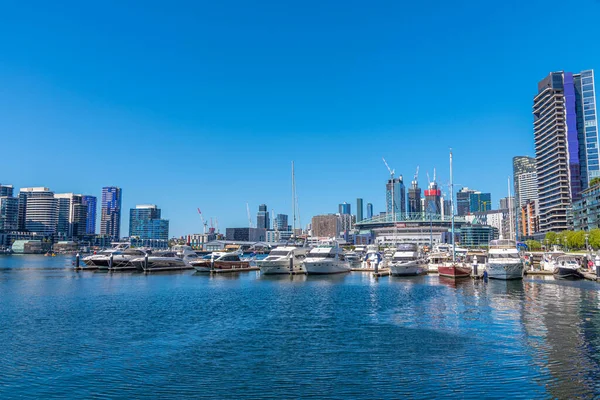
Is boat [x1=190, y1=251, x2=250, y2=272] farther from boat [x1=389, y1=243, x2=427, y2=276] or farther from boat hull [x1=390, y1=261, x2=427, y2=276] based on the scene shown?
boat hull [x1=390, y1=261, x2=427, y2=276]

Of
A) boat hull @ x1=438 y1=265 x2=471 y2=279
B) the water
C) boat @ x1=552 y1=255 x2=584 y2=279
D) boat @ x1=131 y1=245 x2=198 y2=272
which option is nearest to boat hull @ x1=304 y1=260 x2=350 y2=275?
boat hull @ x1=438 y1=265 x2=471 y2=279

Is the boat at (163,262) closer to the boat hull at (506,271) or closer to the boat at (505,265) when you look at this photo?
the boat at (505,265)

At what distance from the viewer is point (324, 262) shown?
119062 millimetres

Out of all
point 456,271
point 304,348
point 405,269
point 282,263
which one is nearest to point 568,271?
point 456,271

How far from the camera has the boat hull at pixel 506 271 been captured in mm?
89137

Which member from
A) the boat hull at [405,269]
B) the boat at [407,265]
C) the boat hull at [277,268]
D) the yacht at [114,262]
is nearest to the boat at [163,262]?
the yacht at [114,262]

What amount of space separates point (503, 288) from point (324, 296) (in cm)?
3143

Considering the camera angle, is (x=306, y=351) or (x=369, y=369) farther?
(x=306, y=351)

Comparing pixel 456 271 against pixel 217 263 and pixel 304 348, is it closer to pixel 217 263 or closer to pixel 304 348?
pixel 217 263

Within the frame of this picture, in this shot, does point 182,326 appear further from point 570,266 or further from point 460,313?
point 570,266

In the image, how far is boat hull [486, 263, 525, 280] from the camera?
89.1 m

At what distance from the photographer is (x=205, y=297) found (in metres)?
73.8

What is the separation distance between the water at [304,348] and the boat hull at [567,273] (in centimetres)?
3102

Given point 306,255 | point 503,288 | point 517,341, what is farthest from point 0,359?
point 306,255
